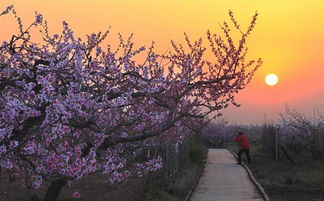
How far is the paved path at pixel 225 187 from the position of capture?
1434cm

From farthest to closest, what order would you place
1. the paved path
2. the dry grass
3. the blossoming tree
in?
the dry grass, the paved path, the blossoming tree

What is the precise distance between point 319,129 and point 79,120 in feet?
71.6

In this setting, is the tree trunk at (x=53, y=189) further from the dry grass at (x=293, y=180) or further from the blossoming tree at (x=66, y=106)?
the dry grass at (x=293, y=180)

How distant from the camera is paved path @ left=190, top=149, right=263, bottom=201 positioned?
1434 centimetres

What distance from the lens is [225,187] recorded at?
1691 cm

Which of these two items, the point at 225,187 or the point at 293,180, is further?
the point at 293,180

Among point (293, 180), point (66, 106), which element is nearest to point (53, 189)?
point (66, 106)

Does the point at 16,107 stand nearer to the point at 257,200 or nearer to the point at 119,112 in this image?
the point at 119,112

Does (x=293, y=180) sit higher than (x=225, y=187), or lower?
higher

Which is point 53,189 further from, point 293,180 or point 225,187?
point 293,180

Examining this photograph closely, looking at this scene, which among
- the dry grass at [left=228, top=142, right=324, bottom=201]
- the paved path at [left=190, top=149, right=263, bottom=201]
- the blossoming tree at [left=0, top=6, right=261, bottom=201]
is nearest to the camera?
the blossoming tree at [left=0, top=6, right=261, bottom=201]

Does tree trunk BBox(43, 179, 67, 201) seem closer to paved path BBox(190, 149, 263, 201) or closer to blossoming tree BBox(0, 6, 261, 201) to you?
blossoming tree BBox(0, 6, 261, 201)

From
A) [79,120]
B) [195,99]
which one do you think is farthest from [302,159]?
[79,120]

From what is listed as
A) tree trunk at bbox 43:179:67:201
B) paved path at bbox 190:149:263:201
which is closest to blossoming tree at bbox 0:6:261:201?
tree trunk at bbox 43:179:67:201
